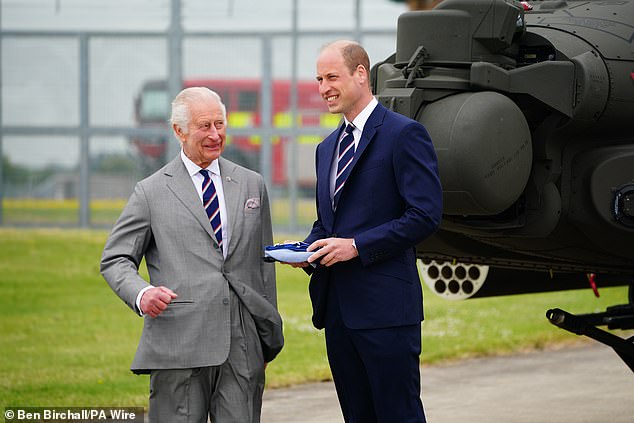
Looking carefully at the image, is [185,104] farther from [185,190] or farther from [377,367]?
[377,367]

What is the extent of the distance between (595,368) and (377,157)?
5.25 metres

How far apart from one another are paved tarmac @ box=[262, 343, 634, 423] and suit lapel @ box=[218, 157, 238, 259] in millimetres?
2966

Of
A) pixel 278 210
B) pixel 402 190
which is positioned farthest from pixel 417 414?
pixel 278 210

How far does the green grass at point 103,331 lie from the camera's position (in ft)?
27.8

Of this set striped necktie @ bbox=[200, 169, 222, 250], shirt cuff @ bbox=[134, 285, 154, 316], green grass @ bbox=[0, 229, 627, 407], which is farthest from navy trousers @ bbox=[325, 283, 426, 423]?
green grass @ bbox=[0, 229, 627, 407]

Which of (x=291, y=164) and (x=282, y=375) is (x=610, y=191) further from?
(x=291, y=164)

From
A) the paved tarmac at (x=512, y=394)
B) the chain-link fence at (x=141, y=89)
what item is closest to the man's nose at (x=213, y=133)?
the paved tarmac at (x=512, y=394)

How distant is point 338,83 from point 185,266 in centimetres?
89

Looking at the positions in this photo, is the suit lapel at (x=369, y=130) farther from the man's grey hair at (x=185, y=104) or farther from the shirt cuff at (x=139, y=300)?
the shirt cuff at (x=139, y=300)

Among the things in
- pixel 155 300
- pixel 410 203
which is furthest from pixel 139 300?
pixel 410 203

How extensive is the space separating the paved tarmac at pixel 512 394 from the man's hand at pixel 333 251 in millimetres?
3061

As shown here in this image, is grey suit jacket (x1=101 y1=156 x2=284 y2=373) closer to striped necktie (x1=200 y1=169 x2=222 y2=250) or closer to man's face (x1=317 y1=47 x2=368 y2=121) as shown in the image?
striped necktie (x1=200 y1=169 x2=222 y2=250)

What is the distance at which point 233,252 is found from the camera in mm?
4582

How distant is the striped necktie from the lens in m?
4.59
